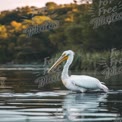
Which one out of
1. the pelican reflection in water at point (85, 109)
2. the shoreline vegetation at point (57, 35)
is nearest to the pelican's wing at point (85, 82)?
the pelican reflection in water at point (85, 109)

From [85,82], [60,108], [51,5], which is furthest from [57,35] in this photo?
[60,108]

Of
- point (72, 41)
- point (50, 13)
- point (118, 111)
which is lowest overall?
point (118, 111)

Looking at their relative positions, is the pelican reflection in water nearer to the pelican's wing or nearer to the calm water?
the calm water

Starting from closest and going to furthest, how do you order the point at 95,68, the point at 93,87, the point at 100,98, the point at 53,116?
the point at 53,116 → the point at 100,98 → the point at 93,87 → the point at 95,68

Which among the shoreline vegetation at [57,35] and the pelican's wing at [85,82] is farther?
the shoreline vegetation at [57,35]

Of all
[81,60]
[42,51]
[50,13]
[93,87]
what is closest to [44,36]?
[42,51]

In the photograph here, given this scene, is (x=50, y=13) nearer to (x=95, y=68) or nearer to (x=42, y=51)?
(x=42, y=51)

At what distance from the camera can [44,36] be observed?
118 m

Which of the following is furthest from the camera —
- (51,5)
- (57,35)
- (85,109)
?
(51,5)

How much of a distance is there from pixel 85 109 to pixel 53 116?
1586mm

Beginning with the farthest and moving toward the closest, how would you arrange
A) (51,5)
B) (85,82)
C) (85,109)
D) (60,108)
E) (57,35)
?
1. (51,5)
2. (57,35)
3. (85,82)
4. (60,108)
5. (85,109)

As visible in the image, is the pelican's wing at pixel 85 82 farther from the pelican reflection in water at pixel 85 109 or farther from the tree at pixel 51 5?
the tree at pixel 51 5

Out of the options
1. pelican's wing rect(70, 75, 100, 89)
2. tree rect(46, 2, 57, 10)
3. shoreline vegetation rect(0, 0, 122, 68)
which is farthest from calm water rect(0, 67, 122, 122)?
tree rect(46, 2, 57, 10)

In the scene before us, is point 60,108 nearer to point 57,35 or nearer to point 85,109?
point 85,109
